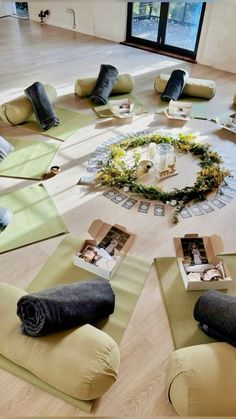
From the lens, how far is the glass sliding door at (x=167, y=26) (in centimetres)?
662

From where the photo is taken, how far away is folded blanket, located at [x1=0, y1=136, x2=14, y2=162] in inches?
148

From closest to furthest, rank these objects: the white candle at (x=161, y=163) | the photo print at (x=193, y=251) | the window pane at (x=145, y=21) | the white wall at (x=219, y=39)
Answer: the photo print at (x=193, y=251)
the white candle at (x=161, y=163)
the white wall at (x=219, y=39)
the window pane at (x=145, y=21)

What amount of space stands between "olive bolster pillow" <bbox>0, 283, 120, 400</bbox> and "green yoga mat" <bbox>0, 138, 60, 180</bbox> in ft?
6.16

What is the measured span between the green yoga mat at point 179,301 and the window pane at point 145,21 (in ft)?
19.8

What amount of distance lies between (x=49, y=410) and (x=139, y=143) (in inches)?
113

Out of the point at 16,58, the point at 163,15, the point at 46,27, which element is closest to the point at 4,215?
the point at 16,58

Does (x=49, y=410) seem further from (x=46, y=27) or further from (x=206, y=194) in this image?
(x=46, y=27)

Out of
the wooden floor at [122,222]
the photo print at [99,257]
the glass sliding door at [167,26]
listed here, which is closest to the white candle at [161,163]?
the wooden floor at [122,222]

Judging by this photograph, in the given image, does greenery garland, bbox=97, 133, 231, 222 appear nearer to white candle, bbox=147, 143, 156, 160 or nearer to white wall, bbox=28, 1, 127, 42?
white candle, bbox=147, 143, 156, 160

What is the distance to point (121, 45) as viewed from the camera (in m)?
7.60

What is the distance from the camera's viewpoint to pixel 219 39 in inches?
248

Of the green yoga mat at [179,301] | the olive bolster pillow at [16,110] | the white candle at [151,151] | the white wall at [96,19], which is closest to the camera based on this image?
the green yoga mat at [179,301]

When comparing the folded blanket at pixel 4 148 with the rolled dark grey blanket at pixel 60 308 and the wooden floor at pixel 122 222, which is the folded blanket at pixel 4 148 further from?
the rolled dark grey blanket at pixel 60 308

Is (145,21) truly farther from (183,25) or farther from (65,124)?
(65,124)
